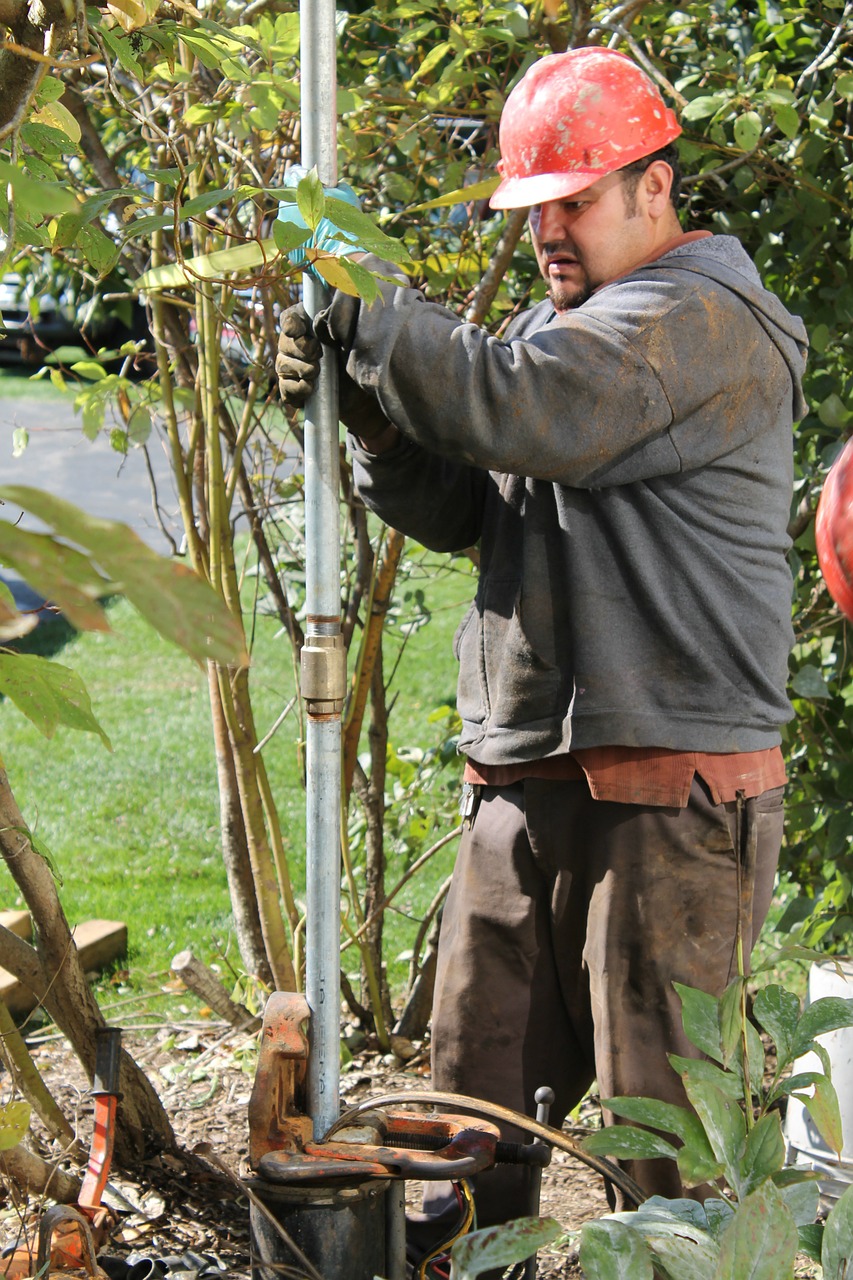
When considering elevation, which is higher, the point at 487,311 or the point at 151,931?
the point at 487,311

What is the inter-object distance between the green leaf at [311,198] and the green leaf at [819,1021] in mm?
991

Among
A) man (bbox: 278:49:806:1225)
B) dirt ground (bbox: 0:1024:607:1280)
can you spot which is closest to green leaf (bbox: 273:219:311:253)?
man (bbox: 278:49:806:1225)

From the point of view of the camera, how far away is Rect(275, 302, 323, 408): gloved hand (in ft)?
5.73

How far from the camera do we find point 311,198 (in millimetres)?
1408

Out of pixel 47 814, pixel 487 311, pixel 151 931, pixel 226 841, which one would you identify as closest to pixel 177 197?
pixel 487 311

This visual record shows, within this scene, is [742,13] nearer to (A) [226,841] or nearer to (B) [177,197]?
(B) [177,197]

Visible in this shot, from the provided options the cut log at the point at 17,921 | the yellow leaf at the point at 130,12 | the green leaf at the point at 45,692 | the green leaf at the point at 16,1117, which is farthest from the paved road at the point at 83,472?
the green leaf at the point at 45,692

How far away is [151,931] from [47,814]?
141 centimetres

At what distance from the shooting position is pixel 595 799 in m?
2.04

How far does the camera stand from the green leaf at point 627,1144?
1.34 meters

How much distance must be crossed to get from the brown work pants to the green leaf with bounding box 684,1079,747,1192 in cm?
78

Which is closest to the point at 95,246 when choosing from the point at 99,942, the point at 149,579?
the point at 149,579

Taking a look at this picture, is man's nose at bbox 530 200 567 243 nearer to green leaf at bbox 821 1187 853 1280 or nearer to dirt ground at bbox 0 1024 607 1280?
green leaf at bbox 821 1187 853 1280

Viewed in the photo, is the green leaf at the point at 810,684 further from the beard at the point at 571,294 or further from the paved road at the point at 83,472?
the paved road at the point at 83,472
